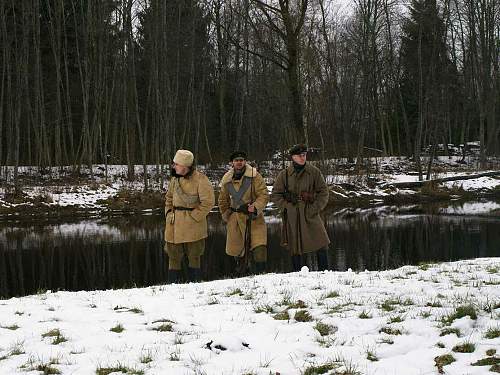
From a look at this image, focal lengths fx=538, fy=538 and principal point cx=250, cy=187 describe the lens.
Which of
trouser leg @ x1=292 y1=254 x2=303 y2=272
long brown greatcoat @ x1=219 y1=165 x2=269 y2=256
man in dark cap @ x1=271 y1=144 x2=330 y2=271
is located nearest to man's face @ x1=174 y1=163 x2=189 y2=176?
long brown greatcoat @ x1=219 y1=165 x2=269 y2=256

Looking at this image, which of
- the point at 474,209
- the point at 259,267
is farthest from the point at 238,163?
the point at 474,209

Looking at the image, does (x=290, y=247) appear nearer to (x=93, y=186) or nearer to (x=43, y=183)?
(x=93, y=186)

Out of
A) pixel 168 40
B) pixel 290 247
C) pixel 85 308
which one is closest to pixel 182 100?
pixel 168 40

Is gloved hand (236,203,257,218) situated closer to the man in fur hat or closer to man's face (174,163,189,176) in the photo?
the man in fur hat

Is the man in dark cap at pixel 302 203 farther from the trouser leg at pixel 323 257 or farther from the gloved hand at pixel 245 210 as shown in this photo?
the gloved hand at pixel 245 210

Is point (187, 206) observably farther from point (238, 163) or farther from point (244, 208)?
point (238, 163)

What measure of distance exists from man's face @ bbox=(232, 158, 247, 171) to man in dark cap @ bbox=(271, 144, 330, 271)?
601 mm

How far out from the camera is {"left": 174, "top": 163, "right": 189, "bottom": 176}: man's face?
7.35 metres

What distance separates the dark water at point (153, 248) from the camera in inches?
391

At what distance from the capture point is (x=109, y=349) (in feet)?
12.9

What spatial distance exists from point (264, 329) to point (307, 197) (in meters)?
3.58

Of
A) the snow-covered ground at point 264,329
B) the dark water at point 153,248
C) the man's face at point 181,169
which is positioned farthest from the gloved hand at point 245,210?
the dark water at point 153,248

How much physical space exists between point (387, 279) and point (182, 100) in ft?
97.1

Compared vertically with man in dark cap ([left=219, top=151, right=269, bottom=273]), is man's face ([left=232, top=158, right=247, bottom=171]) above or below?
above
